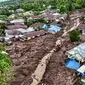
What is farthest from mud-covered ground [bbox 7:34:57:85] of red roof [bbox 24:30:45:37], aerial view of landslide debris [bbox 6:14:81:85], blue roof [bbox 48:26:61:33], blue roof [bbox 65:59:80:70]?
blue roof [bbox 65:59:80:70]

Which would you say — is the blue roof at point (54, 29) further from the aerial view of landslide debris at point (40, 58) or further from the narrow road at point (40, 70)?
the narrow road at point (40, 70)

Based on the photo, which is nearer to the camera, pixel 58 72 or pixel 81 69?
pixel 81 69

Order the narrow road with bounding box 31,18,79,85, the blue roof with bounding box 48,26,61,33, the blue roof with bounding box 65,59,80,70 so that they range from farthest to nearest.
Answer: the blue roof with bounding box 48,26,61,33 → the blue roof with bounding box 65,59,80,70 → the narrow road with bounding box 31,18,79,85

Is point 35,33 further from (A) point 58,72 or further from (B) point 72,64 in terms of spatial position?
(A) point 58,72

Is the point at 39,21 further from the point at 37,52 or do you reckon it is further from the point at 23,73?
the point at 23,73

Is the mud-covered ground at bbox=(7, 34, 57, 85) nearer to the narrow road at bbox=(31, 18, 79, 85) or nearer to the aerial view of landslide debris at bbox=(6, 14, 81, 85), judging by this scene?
the aerial view of landslide debris at bbox=(6, 14, 81, 85)

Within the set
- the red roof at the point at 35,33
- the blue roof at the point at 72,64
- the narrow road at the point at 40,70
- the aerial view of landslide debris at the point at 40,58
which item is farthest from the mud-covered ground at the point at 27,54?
the blue roof at the point at 72,64

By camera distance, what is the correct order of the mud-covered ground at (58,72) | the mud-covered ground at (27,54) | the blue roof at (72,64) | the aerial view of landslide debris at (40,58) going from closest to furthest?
the mud-covered ground at (58,72) → the aerial view of landslide debris at (40,58) → the mud-covered ground at (27,54) → the blue roof at (72,64)

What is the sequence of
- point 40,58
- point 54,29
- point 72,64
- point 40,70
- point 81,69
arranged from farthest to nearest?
point 54,29
point 40,58
point 40,70
point 72,64
point 81,69

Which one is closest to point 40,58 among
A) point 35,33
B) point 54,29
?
point 35,33

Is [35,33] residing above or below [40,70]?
below

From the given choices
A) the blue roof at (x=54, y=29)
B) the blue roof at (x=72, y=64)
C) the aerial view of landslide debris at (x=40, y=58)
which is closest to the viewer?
the aerial view of landslide debris at (x=40, y=58)
